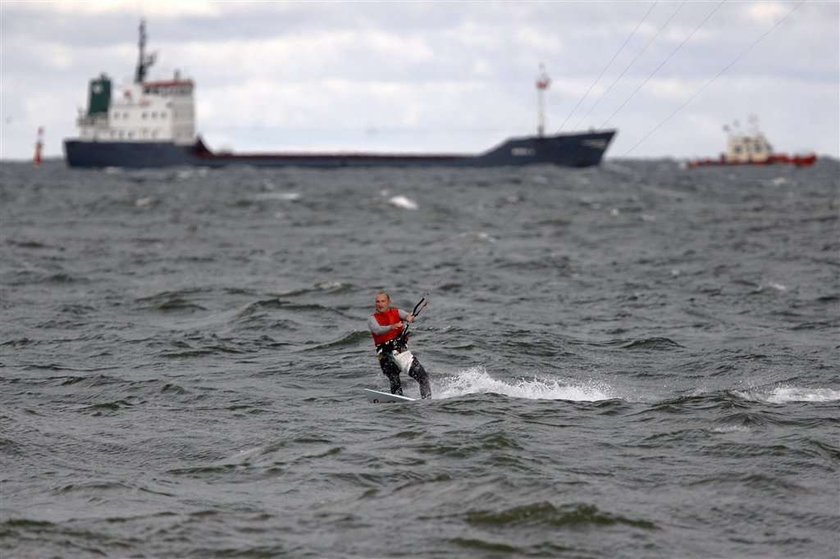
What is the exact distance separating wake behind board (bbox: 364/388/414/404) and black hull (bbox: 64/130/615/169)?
118483mm

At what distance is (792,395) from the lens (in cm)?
1909

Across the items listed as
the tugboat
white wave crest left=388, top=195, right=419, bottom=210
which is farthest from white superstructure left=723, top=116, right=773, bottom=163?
white wave crest left=388, top=195, right=419, bottom=210

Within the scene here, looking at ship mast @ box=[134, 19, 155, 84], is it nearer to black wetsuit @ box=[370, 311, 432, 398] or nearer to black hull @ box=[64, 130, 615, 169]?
black hull @ box=[64, 130, 615, 169]

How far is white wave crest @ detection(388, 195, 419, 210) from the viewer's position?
222ft

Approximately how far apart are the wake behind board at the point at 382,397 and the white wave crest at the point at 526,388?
0.87 meters

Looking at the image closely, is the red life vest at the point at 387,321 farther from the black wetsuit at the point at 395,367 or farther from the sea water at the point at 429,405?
the sea water at the point at 429,405

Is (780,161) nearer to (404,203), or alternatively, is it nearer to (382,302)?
(404,203)

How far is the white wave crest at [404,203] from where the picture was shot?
6766cm

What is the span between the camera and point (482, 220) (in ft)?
194

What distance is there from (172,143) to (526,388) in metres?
121

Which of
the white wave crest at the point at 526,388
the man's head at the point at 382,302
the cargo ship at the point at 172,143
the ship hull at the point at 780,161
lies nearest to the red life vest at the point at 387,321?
the man's head at the point at 382,302

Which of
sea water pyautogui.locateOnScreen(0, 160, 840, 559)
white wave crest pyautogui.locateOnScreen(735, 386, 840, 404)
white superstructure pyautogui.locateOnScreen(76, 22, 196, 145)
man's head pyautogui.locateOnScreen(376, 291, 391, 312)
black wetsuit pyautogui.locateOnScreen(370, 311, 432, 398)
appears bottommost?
sea water pyautogui.locateOnScreen(0, 160, 840, 559)

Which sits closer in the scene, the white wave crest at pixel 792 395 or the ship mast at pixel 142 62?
the white wave crest at pixel 792 395

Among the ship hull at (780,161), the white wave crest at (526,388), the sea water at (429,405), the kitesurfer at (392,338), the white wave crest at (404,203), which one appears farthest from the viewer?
the ship hull at (780,161)
